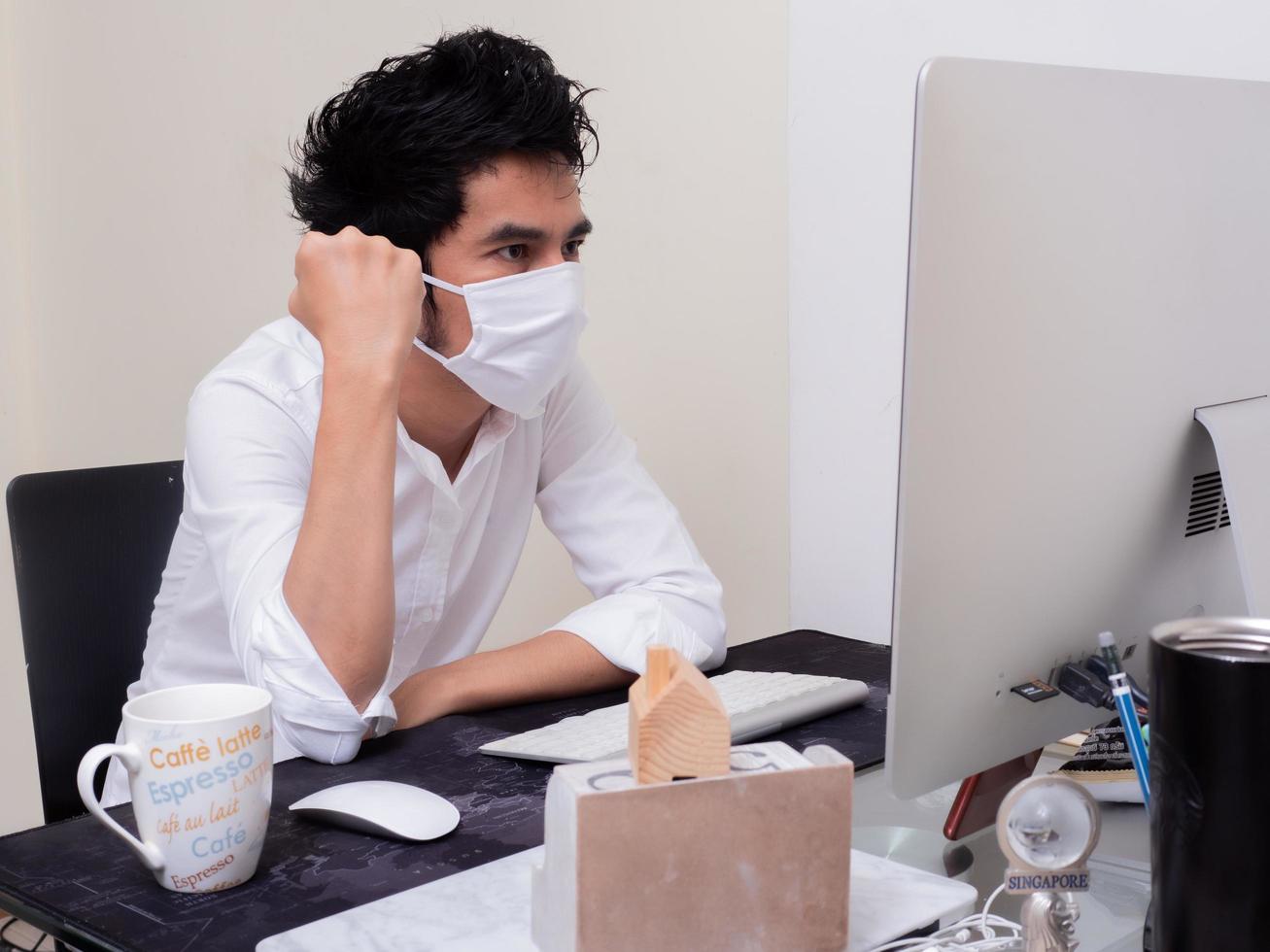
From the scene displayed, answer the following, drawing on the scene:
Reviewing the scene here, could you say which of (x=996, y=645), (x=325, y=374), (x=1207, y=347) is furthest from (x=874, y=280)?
A: (x=996, y=645)

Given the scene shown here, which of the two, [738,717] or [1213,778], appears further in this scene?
[738,717]

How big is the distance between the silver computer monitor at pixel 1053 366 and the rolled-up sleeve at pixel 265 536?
20.2 inches

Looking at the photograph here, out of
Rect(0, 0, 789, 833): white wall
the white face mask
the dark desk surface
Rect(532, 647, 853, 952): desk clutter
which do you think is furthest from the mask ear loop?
Rect(532, 647, 853, 952): desk clutter

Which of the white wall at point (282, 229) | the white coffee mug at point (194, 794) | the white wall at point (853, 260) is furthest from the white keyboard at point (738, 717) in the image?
the white wall at point (282, 229)

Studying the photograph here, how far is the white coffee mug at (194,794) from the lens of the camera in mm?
672

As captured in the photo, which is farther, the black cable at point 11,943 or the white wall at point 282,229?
the white wall at point 282,229

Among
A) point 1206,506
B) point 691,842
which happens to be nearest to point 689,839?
point 691,842

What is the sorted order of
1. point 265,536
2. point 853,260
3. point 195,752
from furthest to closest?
1. point 853,260
2. point 265,536
3. point 195,752

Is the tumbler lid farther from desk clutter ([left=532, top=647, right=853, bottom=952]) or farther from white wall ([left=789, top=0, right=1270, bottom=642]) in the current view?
white wall ([left=789, top=0, right=1270, bottom=642])

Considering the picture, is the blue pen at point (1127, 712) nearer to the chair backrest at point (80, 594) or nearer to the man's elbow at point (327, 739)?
the man's elbow at point (327, 739)

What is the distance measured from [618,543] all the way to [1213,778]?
0.97m

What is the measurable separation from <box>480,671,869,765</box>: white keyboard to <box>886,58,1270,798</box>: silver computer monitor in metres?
0.27

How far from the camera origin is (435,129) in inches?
49.6

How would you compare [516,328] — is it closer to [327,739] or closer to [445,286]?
[445,286]
